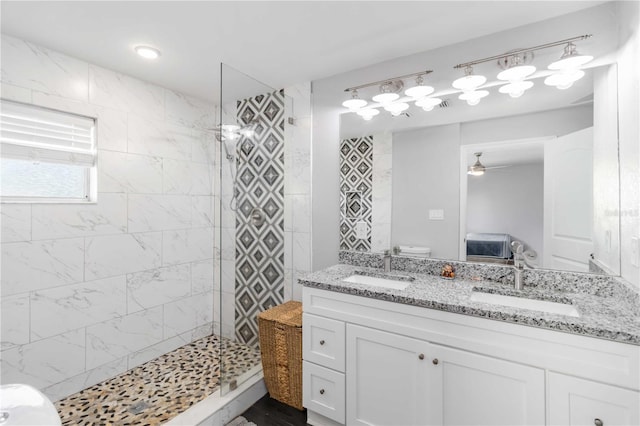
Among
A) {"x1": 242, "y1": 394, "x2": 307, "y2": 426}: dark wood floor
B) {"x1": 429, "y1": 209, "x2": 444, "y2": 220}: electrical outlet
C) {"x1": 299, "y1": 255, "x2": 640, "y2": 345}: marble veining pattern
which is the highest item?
{"x1": 429, "y1": 209, "x2": 444, "y2": 220}: electrical outlet

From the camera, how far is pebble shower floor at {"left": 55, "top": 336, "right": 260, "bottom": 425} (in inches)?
78.0

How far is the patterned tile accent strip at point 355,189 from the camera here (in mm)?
2375

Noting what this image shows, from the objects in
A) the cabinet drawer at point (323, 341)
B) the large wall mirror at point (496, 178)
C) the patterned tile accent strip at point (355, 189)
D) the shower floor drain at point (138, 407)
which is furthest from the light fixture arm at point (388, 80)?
the shower floor drain at point (138, 407)

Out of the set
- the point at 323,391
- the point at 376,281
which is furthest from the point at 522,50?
the point at 323,391

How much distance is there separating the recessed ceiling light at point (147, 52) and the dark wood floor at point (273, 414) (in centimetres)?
259

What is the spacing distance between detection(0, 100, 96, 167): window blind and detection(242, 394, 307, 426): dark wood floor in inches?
86.5

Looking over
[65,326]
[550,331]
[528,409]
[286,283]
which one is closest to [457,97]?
[550,331]

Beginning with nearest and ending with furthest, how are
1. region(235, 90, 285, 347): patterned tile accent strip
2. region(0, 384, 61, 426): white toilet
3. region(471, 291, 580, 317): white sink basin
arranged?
region(0, 384, 61, 426): white toilet → region(471, 291, 580, 317): white sink basin → region(235, 90, 285, 347): patterned tile accent strip

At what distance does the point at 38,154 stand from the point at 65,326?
3.99 ft

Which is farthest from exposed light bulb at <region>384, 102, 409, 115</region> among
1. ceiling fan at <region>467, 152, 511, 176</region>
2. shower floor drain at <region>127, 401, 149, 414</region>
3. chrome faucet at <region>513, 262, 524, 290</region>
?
shower floor drain at <region>127, 401, 149, 414</region>

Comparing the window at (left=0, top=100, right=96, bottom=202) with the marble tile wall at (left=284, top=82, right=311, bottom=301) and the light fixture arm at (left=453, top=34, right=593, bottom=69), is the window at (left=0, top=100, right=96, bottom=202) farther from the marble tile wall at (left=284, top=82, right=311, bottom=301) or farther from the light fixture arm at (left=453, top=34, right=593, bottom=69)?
the light fixture arm at (left=453, top=34, right=593, bottom=69)

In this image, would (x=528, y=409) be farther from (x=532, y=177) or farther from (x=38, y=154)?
(x=38, y=154)

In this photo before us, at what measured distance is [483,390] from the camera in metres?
1.43

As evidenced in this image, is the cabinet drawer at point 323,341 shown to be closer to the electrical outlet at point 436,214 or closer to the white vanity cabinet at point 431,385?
the white vanity cabinet at point 431,385
